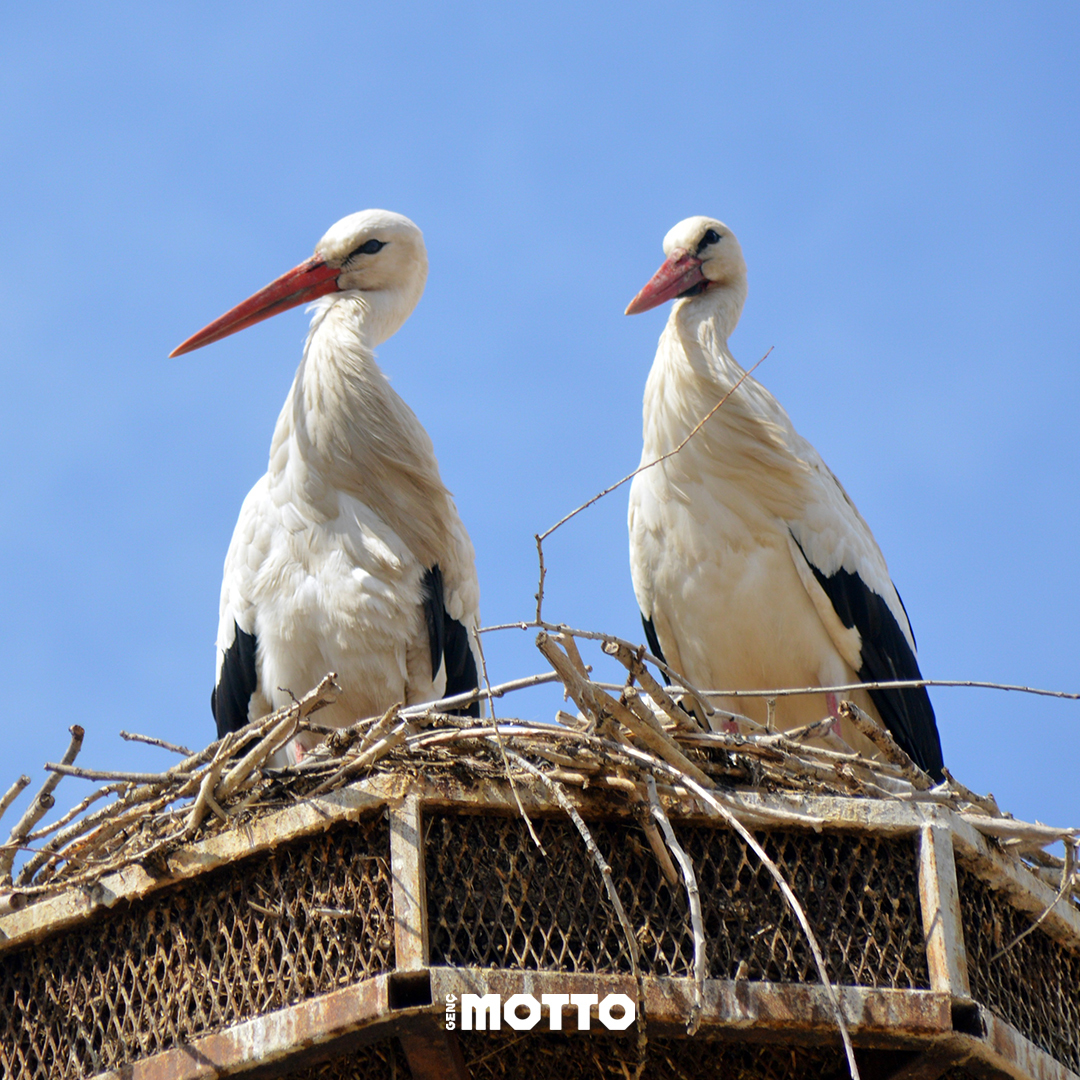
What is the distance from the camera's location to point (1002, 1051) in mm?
3352

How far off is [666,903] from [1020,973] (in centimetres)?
80

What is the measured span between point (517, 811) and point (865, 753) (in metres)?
2.38

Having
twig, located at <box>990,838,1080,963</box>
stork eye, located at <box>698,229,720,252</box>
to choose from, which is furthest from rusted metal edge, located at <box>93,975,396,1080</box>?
stork eye, located at <box>698,229,720,252</box>

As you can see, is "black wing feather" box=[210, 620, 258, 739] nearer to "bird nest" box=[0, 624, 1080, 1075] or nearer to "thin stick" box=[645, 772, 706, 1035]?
"bird nest" box=[0, 624, 1080, 1075]

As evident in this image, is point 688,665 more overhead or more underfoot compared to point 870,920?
more overhead

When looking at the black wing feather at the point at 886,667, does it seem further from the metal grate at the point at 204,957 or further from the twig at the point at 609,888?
the metal grate at the point at 204,957

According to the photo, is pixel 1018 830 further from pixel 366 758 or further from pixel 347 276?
pixel 347 276

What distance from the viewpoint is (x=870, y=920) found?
3434 mm

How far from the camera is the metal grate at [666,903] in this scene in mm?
3252

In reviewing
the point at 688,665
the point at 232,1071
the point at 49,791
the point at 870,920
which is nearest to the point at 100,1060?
the point at 232,1071

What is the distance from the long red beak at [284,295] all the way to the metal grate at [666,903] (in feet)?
9.57

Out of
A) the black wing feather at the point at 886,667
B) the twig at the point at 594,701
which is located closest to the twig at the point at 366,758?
the twig at the point at 594,701

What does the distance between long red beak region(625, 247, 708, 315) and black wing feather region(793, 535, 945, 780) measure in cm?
102

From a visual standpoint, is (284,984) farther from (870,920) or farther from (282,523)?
(282,523)
